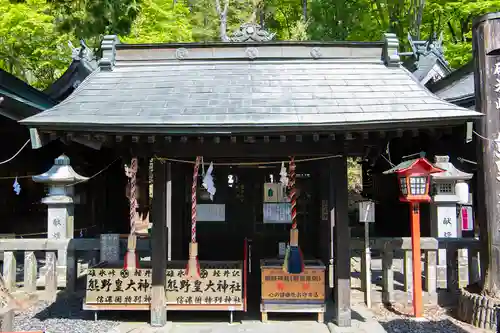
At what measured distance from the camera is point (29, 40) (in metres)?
19.3

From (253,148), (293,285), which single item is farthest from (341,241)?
(253,148)

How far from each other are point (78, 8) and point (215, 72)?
A: 5.06 m

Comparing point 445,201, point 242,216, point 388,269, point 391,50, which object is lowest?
point 388,269

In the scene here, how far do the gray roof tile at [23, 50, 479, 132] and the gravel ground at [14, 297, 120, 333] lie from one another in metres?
3.52

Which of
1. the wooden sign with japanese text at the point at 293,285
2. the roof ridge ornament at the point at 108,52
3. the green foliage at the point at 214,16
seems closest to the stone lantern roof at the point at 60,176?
the roof ridge ornament at the point at 108,52

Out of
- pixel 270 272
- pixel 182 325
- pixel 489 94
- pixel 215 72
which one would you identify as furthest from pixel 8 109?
pixel 489 94

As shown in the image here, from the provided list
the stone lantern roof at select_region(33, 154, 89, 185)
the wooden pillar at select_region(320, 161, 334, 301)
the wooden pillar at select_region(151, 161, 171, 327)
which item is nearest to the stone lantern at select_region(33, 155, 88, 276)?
the stone lantern roof at select_region(33, 154, 89, 185)

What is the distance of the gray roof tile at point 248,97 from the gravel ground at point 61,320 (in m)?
Answer: 3.52

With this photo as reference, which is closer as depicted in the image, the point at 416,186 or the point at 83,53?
the point at 416,186

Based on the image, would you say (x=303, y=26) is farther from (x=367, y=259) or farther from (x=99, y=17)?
(x=367, y=259)

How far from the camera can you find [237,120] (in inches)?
256

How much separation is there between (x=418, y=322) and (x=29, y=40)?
19.7 m

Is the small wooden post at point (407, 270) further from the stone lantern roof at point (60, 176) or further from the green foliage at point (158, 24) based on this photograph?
the green foliage at point (158, 24)

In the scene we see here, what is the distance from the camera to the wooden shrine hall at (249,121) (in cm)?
649
